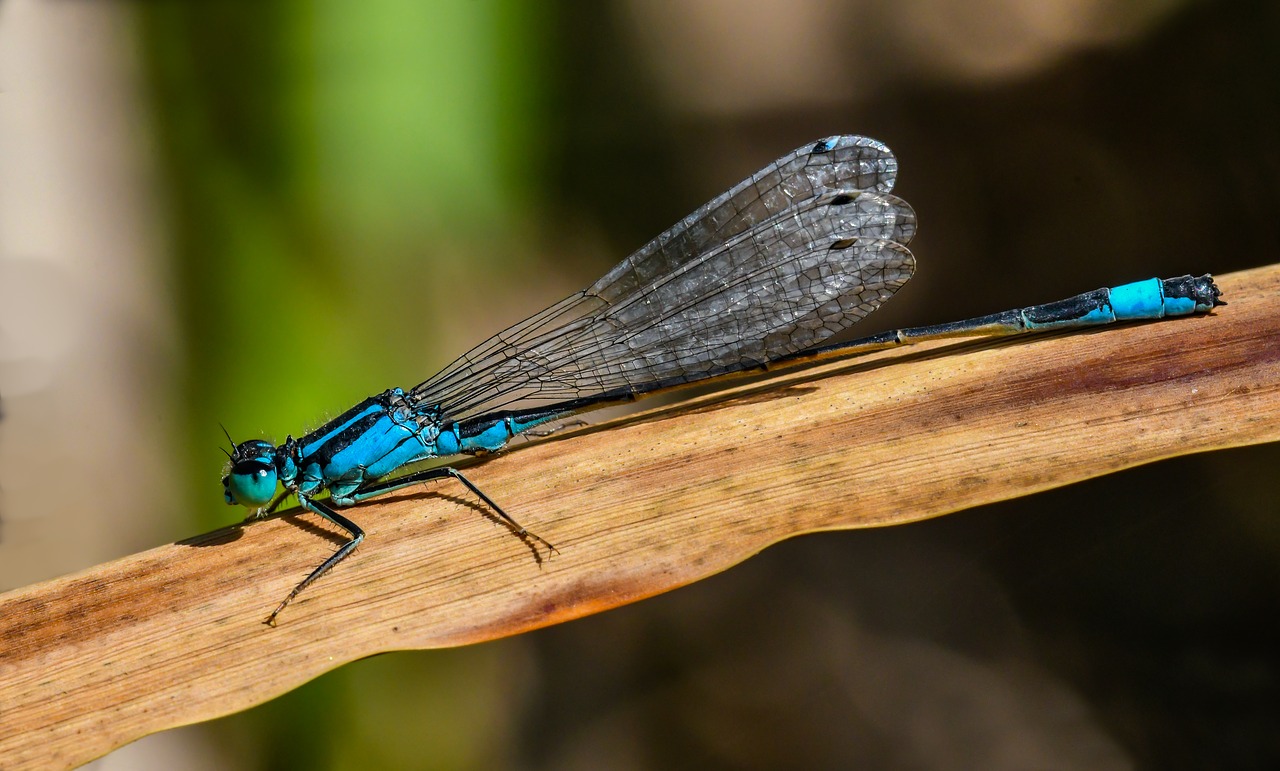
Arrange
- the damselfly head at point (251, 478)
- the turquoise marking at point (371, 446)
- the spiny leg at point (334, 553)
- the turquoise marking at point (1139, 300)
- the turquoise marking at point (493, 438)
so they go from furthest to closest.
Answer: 1. the turquoise marking at point (493, 438)
2. the turquoise marking at point (371, 446)
3. the damselfly head at point (251, 478)
4. the turquoise marking at point (1139, 300)
5. the spiny leg at point (334, 553)

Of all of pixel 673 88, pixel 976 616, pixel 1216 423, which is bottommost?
pixel 976 616

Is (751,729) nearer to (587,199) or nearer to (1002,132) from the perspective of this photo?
(587,199)

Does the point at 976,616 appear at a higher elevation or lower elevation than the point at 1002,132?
lower

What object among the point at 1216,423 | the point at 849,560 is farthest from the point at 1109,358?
the point at 849,560

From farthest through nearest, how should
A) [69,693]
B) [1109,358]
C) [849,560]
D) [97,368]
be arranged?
[849,560] → [97,368] → [1109,358] → [69,693]

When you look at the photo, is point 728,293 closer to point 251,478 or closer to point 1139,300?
point 1139,300

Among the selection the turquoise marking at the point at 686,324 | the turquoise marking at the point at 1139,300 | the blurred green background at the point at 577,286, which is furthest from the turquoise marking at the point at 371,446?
the turquoise marking at the point at 1139,300

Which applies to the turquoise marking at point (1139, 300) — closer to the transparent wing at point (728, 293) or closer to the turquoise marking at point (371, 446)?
the transparent wing at point (728, 293)
